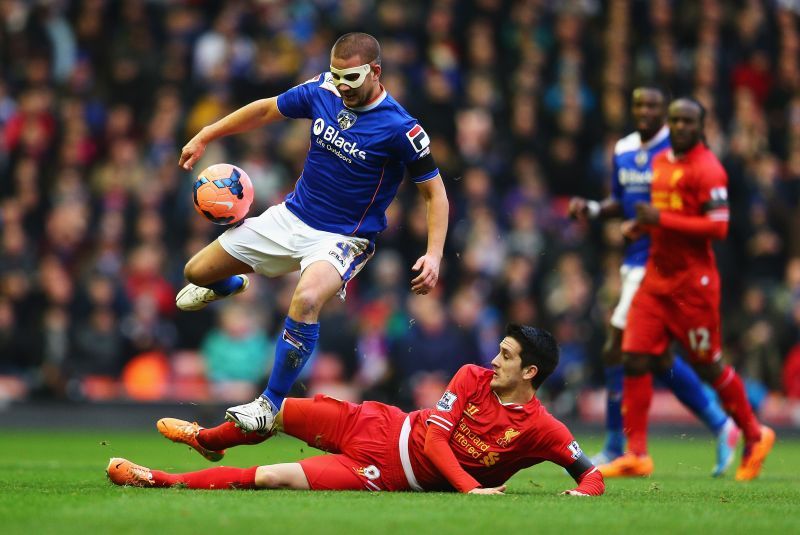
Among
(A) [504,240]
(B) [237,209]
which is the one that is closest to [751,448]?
(B) [237,209]

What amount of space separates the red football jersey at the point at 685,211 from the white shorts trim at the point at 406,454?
10.0ft

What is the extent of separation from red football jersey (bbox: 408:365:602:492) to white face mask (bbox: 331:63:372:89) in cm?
202

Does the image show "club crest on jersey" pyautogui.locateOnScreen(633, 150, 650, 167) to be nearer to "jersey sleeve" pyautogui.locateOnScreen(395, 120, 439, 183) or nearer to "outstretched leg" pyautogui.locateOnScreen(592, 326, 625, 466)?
"outstretched leg" pyautogui.locateOnScreen(592, 326, 625, 466)

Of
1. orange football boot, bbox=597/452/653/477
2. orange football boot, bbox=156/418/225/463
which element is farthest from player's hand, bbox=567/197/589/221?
orange football boot, bbox=156/418/225/463

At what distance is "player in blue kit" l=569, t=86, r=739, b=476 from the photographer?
11.4 metres

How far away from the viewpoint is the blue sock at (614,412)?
11.6 metres

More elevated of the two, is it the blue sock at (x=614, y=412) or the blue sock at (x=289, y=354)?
the blue sock at (x=289, y=354)

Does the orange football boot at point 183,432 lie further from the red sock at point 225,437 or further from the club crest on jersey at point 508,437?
A: the club crest on jersey at point 508,437

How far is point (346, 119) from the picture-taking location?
9.32 m

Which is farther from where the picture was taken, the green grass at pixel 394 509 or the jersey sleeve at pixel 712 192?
the jersey sleeve at pixel 712 192

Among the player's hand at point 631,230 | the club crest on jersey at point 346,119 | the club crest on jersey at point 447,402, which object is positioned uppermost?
the club crest on jersey at point 346,119

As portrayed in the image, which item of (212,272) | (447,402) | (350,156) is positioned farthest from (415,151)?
(447,402)

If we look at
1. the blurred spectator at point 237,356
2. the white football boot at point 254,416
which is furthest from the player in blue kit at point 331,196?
the blurred spectator at point 237,356

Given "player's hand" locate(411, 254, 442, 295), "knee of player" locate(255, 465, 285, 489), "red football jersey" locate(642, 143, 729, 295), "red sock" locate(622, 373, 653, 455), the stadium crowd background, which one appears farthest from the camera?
the stadium crowd background
